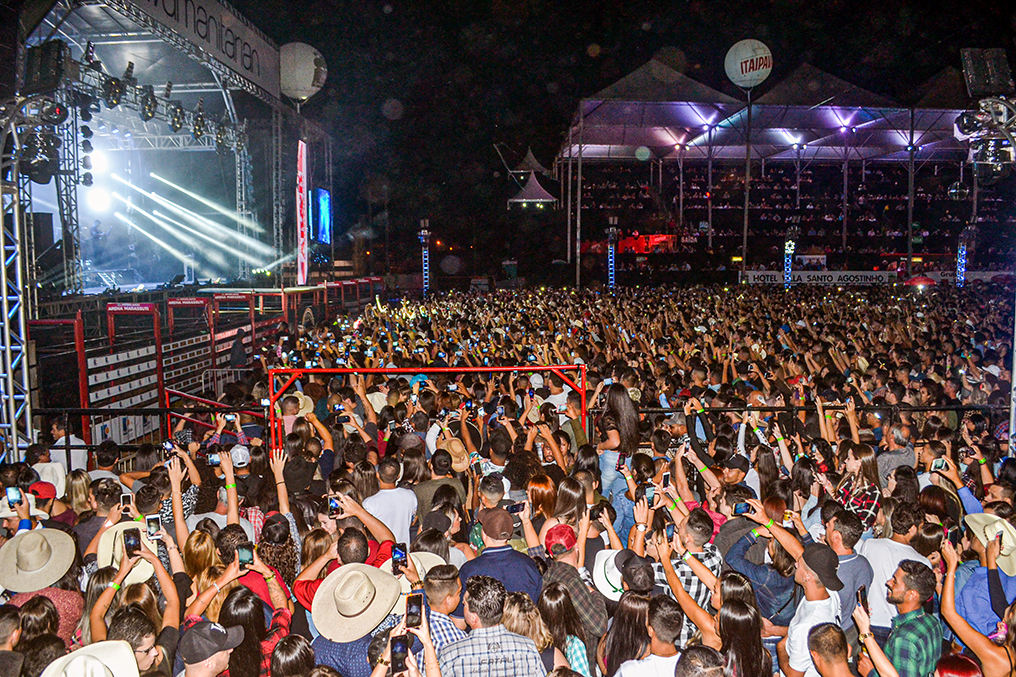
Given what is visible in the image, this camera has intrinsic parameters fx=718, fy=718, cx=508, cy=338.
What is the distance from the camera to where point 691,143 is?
37.2m

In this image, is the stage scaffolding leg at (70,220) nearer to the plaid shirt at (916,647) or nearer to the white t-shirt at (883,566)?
the white t-shirt at (883,566)

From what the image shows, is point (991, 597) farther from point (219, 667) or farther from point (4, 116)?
point (4, 116)

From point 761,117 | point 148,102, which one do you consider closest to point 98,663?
point 148,102

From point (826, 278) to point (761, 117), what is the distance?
312 inches

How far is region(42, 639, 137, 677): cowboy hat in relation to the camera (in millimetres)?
2479

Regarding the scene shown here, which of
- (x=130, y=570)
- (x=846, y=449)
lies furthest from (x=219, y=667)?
(x=846, y=449)

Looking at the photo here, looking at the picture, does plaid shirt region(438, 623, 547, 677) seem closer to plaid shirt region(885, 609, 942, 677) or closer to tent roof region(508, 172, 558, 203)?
plaid shirt region(885, 609, 942, 677)

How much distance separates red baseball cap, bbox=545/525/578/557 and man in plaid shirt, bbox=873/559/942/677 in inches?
59.4

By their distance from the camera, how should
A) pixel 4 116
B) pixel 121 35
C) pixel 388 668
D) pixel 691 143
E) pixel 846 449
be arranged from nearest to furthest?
pixel 388 668 < pixel 846 449 < pixel 4 116 < pixel 121 35 < pixel 691 143

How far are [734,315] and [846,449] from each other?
11.0 meters

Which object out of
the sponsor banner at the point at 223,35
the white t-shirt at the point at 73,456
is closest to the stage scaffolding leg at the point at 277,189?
the sponsor banner at the point at 223,35

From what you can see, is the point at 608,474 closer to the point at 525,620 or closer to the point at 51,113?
the point at 525,620

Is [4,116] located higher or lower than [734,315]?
higher

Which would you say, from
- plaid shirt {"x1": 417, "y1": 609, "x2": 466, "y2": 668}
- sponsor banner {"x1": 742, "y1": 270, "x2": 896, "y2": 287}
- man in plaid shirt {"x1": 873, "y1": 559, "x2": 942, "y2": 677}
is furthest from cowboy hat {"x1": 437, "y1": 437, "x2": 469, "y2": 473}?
sponsor banner {"x1": 742, "y1": 270, "x2": 896, "y2": 287}
